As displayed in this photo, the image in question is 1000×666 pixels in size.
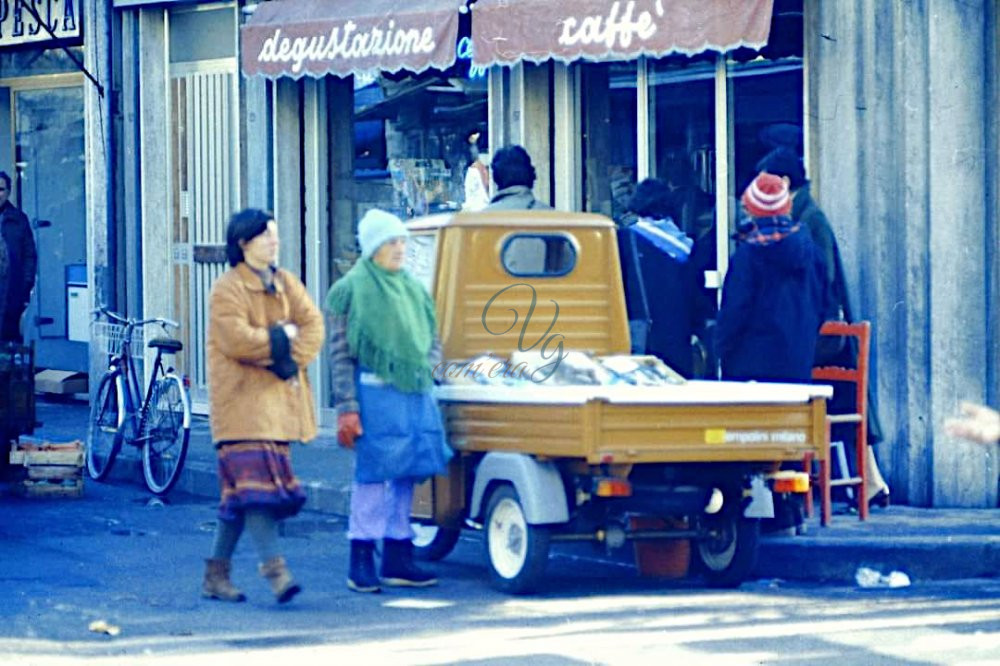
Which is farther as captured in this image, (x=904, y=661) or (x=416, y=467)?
(x=416, y=467)

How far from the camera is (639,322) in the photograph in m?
12.0

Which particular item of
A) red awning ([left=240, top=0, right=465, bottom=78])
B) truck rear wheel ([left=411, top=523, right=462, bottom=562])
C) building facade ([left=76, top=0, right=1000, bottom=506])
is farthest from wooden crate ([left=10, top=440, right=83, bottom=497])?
truck rear wheel ([left=411, top=523, right=462, bottom=562])

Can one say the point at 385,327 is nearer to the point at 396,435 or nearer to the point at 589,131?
the point at 396,435

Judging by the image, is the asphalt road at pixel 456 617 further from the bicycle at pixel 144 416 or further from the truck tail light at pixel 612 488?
the bicycle at pixel 144 416

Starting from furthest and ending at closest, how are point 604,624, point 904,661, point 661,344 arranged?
point 661,344 < point 604,624 < point 904,661

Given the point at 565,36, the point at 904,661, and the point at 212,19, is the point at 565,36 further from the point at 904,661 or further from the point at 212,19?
the point at 904,661

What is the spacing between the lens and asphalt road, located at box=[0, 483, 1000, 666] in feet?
26.8

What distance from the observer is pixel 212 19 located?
17.7 metres

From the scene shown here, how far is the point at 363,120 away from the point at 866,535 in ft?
23.1

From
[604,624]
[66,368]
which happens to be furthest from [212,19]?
[604,624]

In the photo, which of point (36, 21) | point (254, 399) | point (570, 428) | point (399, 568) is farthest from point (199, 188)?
point (570, 428)

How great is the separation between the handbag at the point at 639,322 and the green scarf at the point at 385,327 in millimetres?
2212

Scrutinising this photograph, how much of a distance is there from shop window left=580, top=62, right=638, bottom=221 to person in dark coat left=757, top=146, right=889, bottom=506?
2.80 meters

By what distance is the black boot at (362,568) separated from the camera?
391 inches
